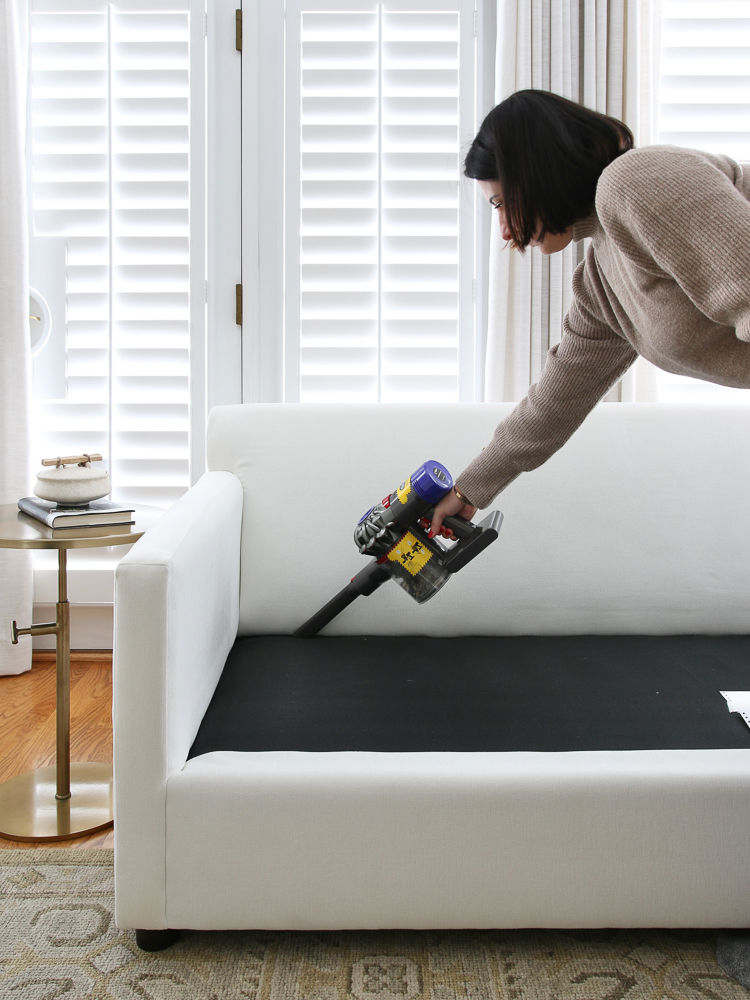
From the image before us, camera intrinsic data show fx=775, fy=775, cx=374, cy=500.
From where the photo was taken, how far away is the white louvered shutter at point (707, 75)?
239 centimetres

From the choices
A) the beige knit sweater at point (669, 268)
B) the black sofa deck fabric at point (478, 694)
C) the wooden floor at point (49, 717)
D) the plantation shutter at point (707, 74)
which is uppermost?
the plantation shutter at point (707, 74)

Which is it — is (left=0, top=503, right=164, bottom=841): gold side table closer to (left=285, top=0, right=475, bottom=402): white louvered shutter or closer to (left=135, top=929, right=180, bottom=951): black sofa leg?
(left=135, top=929, right=180, bottom=951): black sofa leg

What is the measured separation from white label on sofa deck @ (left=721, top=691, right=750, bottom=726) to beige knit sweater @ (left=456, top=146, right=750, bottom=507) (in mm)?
559

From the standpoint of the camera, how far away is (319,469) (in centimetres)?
169

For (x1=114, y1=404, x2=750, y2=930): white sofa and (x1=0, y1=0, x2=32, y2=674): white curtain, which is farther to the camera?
(x1=0, y1=0, x2=32, y2=674): white curtain

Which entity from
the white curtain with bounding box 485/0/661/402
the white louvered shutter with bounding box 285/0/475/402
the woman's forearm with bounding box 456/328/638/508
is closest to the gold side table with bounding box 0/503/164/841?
the woman's forearm with bounding box 456/328/638/508

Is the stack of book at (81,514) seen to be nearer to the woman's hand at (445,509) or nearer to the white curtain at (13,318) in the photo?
the woman's hand at (445,509)

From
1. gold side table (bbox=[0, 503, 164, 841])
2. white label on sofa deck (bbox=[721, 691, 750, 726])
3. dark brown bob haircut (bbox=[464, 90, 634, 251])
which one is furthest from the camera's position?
gold side table (bbox=[0, 503, 164, 841])

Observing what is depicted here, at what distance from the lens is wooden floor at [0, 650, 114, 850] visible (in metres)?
1.78

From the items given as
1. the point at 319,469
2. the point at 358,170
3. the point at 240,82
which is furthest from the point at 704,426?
the point at 240,82

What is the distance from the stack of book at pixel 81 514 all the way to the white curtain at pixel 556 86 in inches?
47.8

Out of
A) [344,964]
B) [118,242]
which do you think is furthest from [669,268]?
[118,242]

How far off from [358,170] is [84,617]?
65.7 inches

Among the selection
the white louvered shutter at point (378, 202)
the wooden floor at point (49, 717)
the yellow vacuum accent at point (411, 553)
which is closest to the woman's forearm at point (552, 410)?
the yellow vacuum accent at point (411, 553)
